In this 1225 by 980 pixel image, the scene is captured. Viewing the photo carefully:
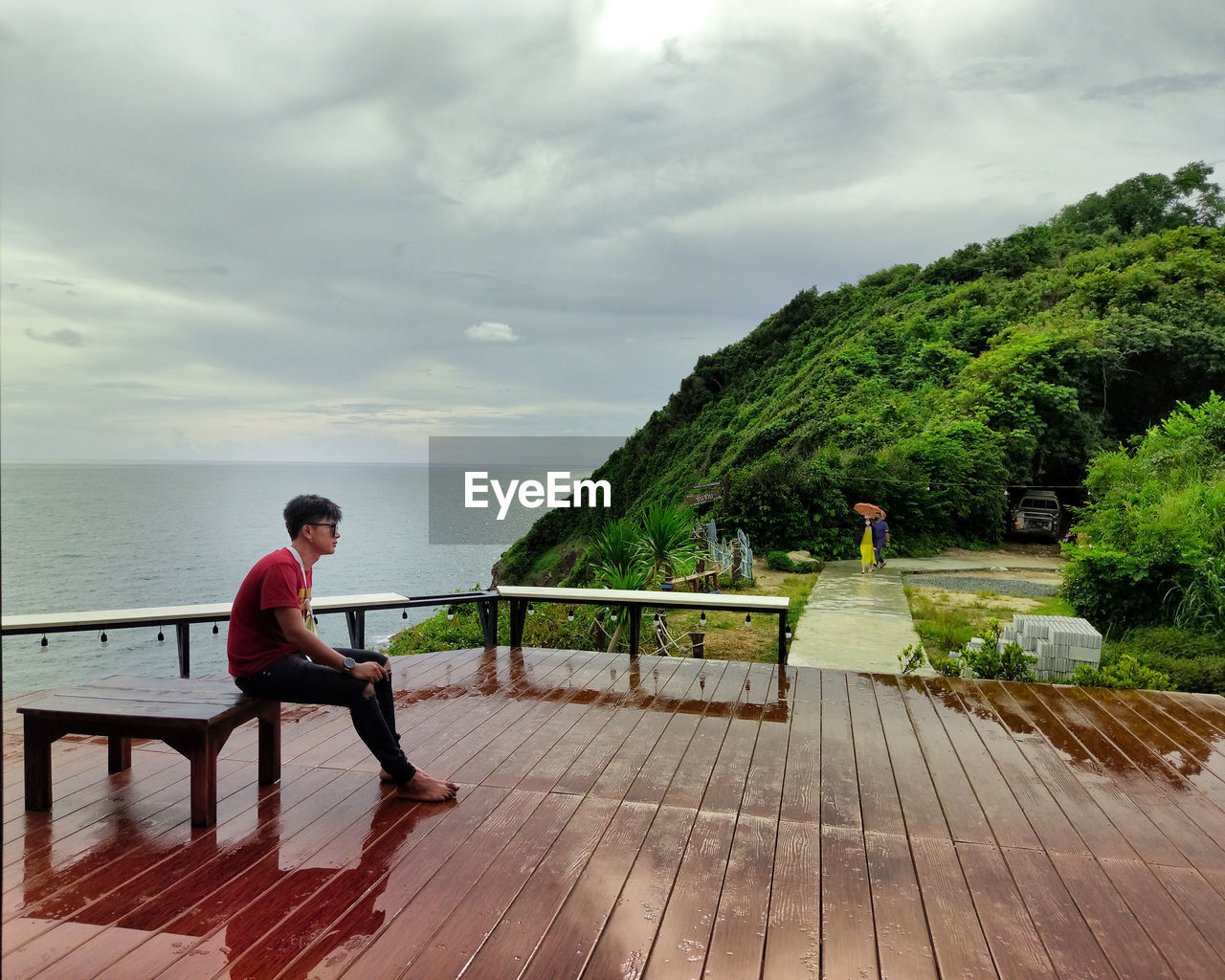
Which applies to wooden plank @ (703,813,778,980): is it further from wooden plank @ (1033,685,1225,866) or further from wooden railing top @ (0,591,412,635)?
wooden railing top @ (0,591,412,635)

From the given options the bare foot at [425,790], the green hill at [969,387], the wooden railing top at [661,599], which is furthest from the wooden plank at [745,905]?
the green hill at [969,387]

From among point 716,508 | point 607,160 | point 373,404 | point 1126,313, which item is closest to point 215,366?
point 373,404

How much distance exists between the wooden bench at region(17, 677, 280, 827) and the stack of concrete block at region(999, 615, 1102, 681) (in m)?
4.81

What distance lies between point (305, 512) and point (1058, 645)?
480 centimetres

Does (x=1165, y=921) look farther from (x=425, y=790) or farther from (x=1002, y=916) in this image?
(x=425, y=790)

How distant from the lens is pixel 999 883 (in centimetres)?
235

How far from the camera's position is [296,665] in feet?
9.25

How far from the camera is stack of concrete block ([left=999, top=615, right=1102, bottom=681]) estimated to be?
5207 millimetres

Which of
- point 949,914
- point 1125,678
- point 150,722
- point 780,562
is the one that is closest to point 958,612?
point 780,562

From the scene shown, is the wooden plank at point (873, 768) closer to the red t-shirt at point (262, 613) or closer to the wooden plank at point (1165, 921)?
the wooden plank at point (1165, 921)

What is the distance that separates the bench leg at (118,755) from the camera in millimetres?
3023

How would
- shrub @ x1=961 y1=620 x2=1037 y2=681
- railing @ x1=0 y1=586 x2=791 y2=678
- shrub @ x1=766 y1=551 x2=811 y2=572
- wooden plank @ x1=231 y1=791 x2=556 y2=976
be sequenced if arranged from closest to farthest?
wooden plank @ x1=231 y1=791 x2=556 y2=976
railing @ x1=0 y1=586 x2=791 y2=678
shrub @ x1=961 y1=620 x2=1037 y2=681
shrub @ x1=766 y1=551 x2=811 y2=572

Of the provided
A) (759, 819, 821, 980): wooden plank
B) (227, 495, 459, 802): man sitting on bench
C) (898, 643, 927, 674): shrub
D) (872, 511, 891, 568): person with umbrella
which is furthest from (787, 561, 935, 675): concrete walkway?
(227, 495, 459, 802): man sitting on bench

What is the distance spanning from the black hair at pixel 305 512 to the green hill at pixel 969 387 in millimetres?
11556
